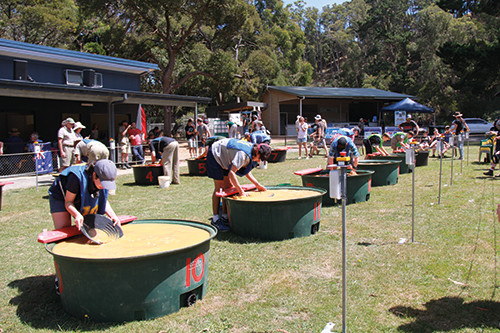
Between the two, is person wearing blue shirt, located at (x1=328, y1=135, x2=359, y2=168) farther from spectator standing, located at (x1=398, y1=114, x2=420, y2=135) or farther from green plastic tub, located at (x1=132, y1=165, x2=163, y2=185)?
spectator standing, located at (x1=398, y1=114, x2=420, y2=135)

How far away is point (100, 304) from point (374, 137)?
1248 cm

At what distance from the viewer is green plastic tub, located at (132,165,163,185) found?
12.4 m

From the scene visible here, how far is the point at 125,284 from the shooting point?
3766 mm

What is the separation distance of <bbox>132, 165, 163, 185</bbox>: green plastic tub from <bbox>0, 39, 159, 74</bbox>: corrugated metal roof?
9580mm

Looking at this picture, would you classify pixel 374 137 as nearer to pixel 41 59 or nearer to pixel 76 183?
pixel 76 183

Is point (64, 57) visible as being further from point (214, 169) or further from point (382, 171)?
point (214, 169)

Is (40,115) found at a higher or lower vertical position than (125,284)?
higher

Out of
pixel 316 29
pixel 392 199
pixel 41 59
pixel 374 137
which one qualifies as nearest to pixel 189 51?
pixel 41 59

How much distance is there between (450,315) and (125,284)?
9.85 ft

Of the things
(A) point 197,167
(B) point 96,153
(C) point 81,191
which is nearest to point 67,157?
(A) point 197,167

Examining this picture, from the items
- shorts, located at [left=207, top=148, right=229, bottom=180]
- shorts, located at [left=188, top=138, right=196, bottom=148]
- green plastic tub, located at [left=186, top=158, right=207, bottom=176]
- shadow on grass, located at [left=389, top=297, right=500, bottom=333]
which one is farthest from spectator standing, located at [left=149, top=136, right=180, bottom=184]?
shadow on grass, located at [left=389, top=297, right=500, bottom=333]

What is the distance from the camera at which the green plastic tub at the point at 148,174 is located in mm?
12367

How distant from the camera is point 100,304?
3.83 meters

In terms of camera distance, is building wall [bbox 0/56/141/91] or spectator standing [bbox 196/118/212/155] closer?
building wall [bbox 0/56/141/91]
